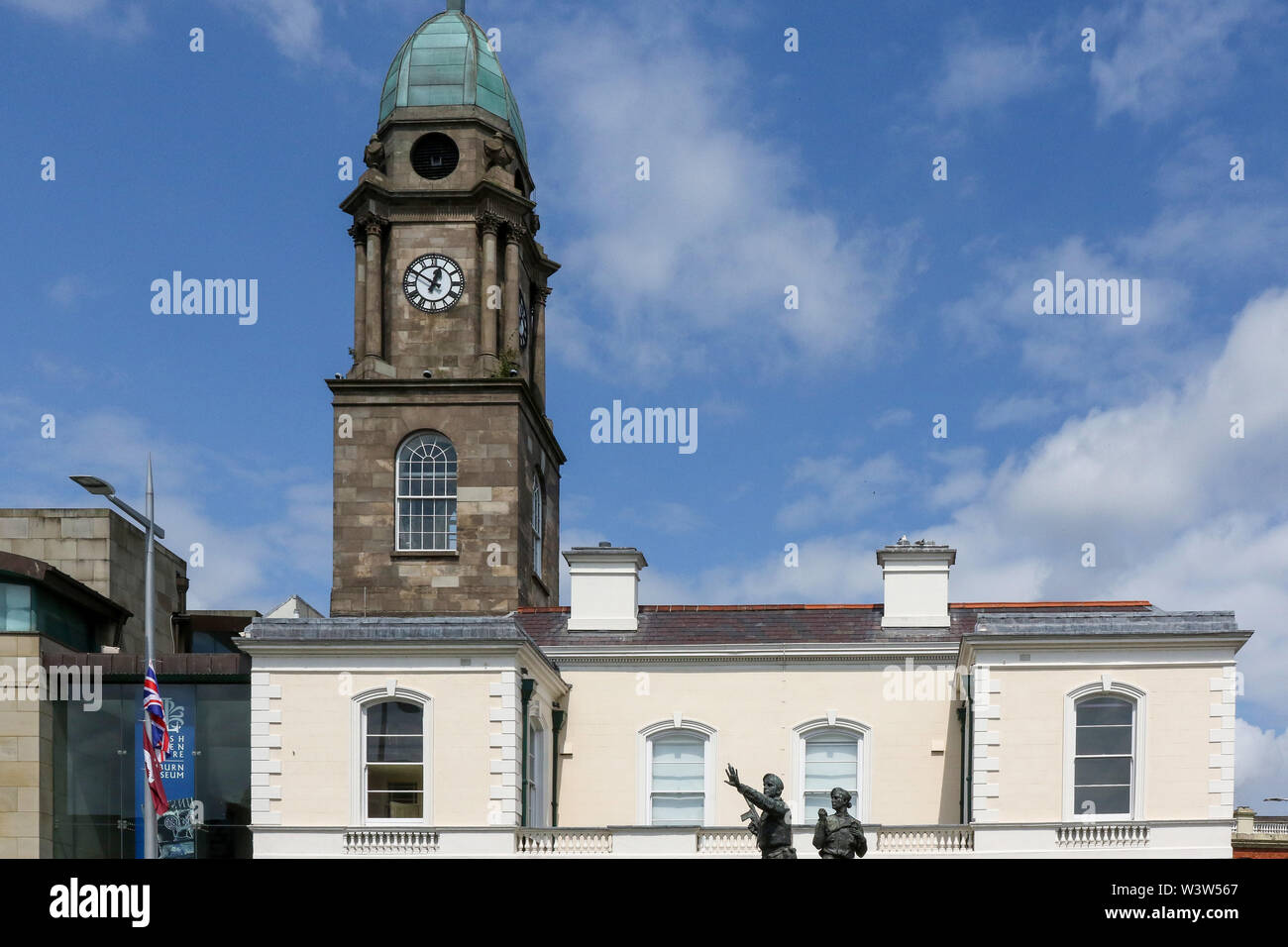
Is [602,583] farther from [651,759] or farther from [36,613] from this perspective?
[36,613]

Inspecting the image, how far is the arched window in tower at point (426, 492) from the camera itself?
43.3 m

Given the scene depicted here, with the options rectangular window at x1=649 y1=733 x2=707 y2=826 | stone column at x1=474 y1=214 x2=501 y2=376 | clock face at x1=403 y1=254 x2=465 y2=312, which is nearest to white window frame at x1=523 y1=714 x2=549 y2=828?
rectangular window at x1=649 y1=733 x2=707 y2=826

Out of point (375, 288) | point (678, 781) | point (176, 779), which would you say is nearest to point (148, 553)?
point (176, 779)

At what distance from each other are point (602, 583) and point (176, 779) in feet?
31.1

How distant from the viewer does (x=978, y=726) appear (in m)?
31.6

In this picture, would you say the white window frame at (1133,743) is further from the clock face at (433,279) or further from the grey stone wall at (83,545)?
the grey stone wall at (83,545)

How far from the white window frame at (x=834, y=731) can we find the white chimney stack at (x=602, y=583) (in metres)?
4.36

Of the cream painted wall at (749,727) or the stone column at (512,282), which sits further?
the stone column at (512,282)

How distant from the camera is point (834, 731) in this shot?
116 ft

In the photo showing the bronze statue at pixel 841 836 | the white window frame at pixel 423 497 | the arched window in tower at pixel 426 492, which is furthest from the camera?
the arched window in tower at pixel 426 492

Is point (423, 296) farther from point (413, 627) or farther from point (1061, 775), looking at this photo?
point (1061, 775)

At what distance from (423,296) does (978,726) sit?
20098mm

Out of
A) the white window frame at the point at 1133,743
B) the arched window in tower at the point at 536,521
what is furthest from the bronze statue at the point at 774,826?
the arched window in tower at the point at 536,521

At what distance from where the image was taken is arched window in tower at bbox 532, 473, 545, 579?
150ft
